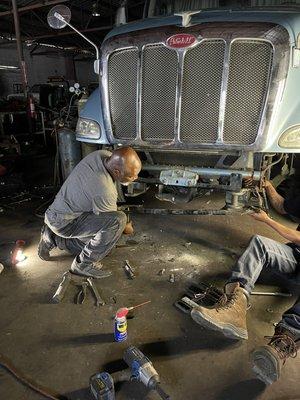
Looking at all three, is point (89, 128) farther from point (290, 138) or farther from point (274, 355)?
point (274, 355)

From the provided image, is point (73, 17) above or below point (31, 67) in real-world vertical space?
above

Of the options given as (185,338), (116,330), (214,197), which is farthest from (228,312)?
(214,197)

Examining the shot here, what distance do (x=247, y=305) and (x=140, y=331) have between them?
92 cm

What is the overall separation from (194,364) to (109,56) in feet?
10.2

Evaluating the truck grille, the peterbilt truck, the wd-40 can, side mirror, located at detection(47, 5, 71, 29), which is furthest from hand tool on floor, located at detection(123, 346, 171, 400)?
side mirror, located at detection(47, 5, 71, 29)

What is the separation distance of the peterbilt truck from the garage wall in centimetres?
1721

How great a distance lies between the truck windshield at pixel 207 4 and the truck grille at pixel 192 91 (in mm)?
1144

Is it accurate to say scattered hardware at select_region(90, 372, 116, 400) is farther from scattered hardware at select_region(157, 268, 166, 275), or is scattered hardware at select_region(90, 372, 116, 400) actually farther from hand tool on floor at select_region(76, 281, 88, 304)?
scattered hardware at select_region(157, 268, 166, 275)

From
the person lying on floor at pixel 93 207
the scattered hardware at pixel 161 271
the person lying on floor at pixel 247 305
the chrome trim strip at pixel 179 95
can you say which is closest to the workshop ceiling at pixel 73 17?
the chrome trim strip at pixel 179 95

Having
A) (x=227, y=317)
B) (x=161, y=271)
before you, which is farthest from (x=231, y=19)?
(x=227, y=317)

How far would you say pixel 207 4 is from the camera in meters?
4.35

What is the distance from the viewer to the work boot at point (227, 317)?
2.37 metres

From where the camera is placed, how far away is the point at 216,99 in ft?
10.6

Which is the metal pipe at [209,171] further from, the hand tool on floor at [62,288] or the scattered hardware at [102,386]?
the scattered hardware at [102,386]
